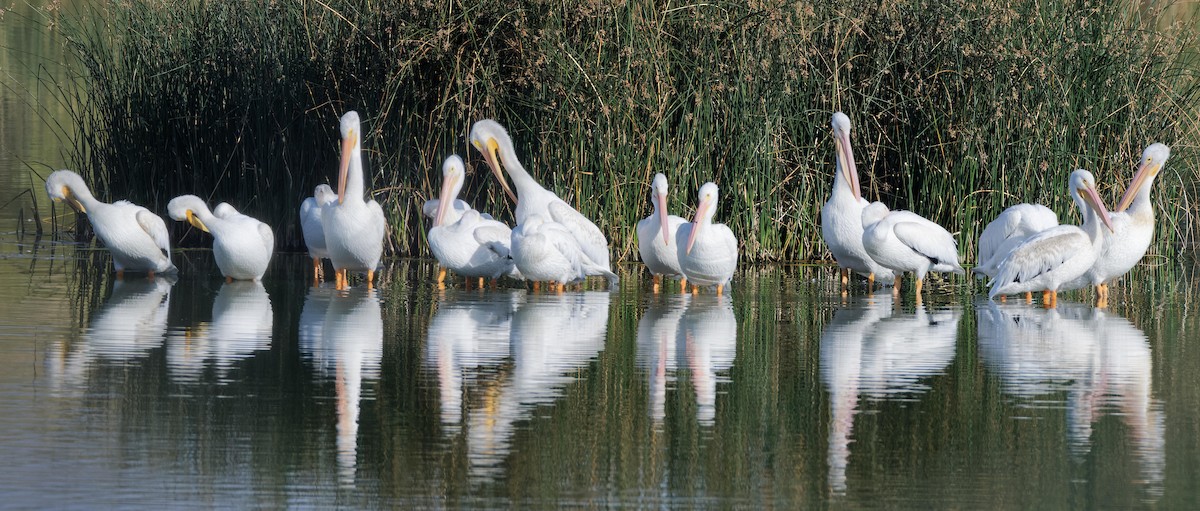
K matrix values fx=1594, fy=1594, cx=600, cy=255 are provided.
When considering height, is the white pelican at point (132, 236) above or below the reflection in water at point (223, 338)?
above

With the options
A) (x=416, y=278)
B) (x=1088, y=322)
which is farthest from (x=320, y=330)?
(x=1088, y=322)

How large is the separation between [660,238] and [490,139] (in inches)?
73.6

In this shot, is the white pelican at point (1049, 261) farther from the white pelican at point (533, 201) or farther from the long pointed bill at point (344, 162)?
the long pointed bill at point (344, 162)

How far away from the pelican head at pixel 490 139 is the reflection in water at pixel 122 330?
2.60 m

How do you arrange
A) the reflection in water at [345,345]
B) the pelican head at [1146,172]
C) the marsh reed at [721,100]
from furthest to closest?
the marsh reed at [721,100], the pelican head at [1146,172], the reflection in water at [345,345]

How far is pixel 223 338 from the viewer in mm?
8211

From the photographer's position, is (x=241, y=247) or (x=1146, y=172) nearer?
(x=241, y=247)

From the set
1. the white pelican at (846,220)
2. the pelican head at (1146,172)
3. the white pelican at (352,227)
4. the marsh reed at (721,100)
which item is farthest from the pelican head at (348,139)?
the pelican head at (1146,172)

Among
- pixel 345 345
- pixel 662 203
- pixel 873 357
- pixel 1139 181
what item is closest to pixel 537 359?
pixel 345 345

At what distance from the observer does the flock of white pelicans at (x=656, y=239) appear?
10.8 metres

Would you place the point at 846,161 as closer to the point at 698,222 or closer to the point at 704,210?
the point at 704,210

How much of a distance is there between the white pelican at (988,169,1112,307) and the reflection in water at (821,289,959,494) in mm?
575

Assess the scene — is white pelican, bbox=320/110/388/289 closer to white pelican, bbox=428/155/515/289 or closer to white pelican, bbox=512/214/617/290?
white pelican, bbox=428/155/515/289

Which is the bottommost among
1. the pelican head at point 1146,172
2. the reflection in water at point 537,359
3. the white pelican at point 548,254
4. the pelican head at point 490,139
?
the reflection in water at point 537,359
